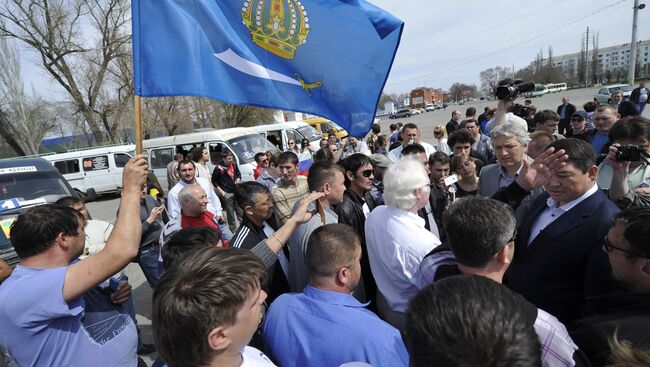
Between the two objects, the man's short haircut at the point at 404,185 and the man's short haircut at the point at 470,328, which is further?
the man's short haircut at the point at 404,185

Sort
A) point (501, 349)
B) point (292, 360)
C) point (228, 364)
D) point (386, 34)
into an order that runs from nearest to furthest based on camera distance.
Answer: point (501, 349)
point (228, 364)
point (292, 360)
point (386, 34)

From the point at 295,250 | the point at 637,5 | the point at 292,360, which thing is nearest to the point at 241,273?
the point at 292,360

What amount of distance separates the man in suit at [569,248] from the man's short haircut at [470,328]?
4.06ft

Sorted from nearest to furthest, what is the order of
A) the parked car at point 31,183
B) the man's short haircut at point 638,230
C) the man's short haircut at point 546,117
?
the man's short haircut at point 638,230 → the man's short haircut at point 546,117 → the parked car at point 31,183

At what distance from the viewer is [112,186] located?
15.8 m

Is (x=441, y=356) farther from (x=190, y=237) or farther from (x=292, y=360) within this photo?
(x=190, y=237)

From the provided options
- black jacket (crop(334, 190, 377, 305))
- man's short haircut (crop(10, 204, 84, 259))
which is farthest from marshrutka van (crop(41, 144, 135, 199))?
man's short haircut (crop(10, 204, 84, 259))

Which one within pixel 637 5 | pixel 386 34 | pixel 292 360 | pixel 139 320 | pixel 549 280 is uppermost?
pixel 637 5

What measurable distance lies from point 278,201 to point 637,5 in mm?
23621

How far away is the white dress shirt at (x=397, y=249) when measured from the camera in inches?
83.0

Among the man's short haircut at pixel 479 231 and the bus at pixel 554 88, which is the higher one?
the bus at pixel 554 88

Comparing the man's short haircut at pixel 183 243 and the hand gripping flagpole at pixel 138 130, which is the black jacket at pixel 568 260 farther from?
the hand gripping flagpole at pixel 138 130

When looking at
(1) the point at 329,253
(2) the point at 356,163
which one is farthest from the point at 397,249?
(2) the point at 356,163

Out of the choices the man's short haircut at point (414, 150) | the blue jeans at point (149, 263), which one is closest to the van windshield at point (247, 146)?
the man's short haircut at point (414, 150)
